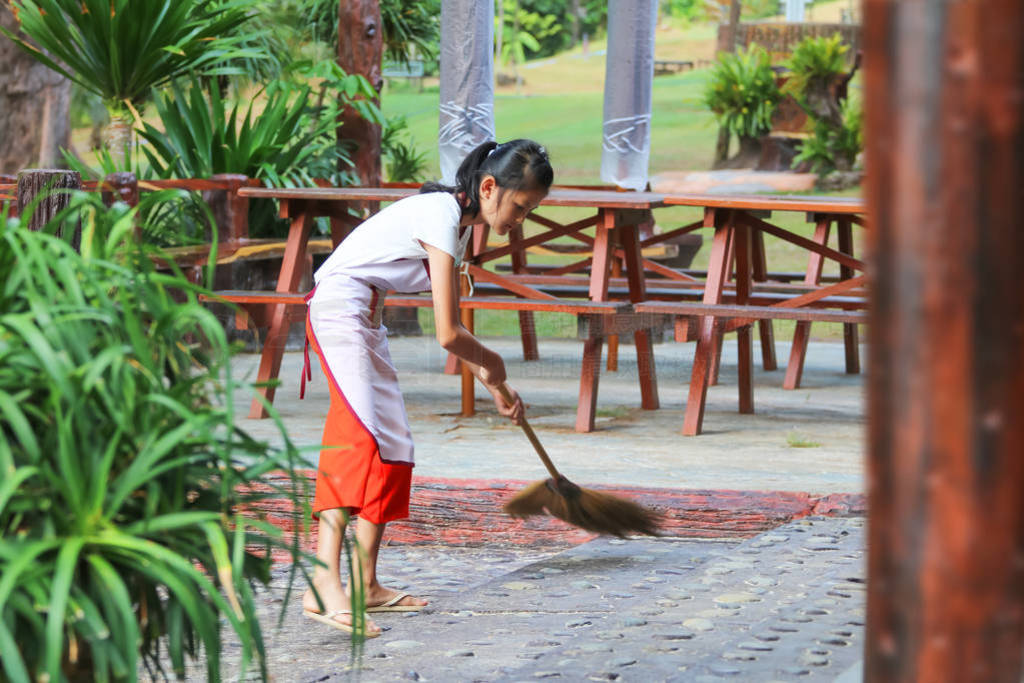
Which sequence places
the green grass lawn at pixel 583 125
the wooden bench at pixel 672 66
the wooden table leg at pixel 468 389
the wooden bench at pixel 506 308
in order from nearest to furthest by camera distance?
the wooden bench at pixel 506 308 < the wooden table leg at pixel 468 389 < the green grass lawn at pixel 583 125 < the wooden bench at pixel 672 66

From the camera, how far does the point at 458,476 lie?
191 inches

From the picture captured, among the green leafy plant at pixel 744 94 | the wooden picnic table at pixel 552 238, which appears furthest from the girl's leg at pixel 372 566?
the green leafy plant at pixel 744 94

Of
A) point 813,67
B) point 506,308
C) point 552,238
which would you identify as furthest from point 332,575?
point 813,67

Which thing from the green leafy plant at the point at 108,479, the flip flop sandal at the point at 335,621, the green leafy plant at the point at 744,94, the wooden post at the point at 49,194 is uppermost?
the green leafy plant at the point at 744,94

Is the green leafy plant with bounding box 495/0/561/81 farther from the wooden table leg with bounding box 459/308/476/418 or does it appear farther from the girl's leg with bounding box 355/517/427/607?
the girl's leg with bounding box 355/517/427/607

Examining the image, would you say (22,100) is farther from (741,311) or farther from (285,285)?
(741,311)

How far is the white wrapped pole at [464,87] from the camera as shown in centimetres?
730

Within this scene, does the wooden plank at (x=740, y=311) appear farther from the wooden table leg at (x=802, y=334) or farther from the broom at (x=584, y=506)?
the broom at (x=584, y=506)

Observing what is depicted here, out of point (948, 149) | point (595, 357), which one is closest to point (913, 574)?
point (948, 149)

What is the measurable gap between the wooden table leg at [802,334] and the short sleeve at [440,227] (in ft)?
13.4

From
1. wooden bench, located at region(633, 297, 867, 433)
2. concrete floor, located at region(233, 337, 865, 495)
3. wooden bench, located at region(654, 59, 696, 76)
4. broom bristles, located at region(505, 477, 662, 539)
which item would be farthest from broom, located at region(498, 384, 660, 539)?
wooden bench, located at region(654, 59, 696, 76)

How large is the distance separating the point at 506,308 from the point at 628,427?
893mm

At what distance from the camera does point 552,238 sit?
6.31 meters

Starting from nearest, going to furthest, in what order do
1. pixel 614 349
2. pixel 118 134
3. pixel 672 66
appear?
pixel 118 134 < pixel 614 349 < pixel 672 66
